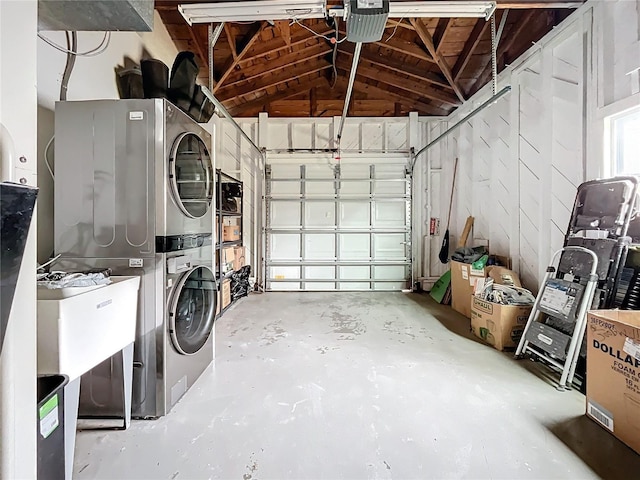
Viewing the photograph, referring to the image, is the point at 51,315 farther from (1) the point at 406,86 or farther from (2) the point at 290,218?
(1) the point at 406,86

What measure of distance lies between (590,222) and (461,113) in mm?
3241

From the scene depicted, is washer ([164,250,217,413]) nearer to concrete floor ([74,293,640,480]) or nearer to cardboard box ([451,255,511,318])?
concrete floor ([74,293,640,480])

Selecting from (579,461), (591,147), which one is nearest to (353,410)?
(579,461)

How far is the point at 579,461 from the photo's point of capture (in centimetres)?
145

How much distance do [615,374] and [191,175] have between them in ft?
8.98

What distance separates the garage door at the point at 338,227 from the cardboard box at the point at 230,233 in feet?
2.88

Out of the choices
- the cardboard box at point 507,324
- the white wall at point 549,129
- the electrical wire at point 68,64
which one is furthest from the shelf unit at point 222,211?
the white wall at point 549,129

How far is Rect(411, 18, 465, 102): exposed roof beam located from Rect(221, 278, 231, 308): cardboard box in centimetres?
397

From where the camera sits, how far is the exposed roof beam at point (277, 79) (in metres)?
4.99

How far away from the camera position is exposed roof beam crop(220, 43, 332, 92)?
4.52 metres

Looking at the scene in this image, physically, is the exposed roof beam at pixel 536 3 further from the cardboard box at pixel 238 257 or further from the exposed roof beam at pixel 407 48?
the cardboard box at pixel 238 257

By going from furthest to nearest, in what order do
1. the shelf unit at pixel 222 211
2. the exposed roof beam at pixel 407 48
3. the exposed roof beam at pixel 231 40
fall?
the exposed roof beam at pixel 407 48 → the shelf unit at pixel 222 211 → the exposed roof beam at pixel 231 40

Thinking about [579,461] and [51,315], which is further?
[579,461]

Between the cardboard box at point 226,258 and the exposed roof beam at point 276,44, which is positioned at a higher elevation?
the exposed roof beam at point 276,44
